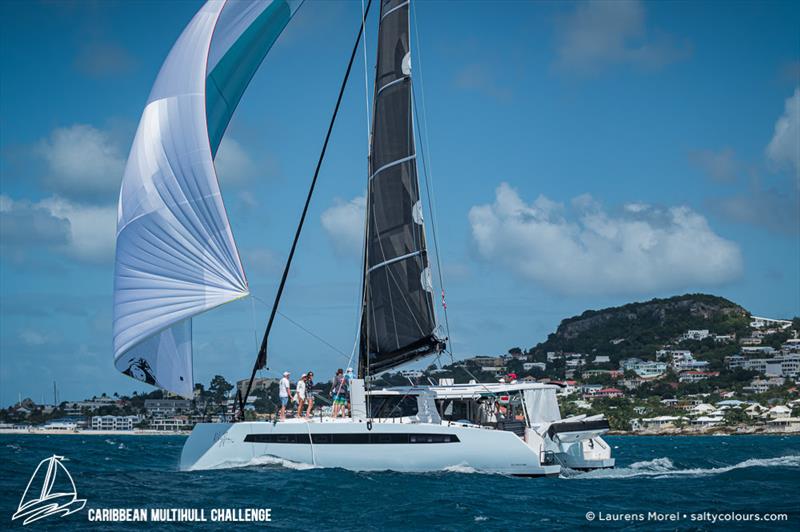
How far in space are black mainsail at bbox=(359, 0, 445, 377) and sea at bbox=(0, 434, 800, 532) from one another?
11.8 feet

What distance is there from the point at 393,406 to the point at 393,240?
4071 mm

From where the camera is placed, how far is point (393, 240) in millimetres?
22547

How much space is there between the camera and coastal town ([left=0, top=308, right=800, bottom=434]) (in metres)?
85.9

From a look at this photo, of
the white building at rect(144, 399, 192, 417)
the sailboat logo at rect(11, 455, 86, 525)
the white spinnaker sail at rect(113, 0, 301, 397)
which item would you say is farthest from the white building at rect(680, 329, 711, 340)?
the sailboat logo at rect(11, 455, 86, 525)

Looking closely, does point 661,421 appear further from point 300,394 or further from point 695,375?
point 300,394

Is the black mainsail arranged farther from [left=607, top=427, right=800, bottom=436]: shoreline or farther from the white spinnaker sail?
[left=607, top=427, right=800, bottom=436]: shoreline

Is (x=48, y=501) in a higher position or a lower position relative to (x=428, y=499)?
higher

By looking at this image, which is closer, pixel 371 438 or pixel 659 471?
pixel 371 438

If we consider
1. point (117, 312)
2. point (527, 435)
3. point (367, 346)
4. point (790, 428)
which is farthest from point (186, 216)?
point (790, 428)

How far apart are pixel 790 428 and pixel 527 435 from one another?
7036 cm

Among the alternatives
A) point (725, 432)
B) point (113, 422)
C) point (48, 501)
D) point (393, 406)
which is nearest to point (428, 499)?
point (393, 406)

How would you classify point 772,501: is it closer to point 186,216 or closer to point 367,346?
point 367,346

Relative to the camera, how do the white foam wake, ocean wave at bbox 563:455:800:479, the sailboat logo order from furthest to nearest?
ocean wave at bbox 563:455:800:479 < the white foam wake < the sailboat logo

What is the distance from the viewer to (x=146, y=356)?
65.8 ft
